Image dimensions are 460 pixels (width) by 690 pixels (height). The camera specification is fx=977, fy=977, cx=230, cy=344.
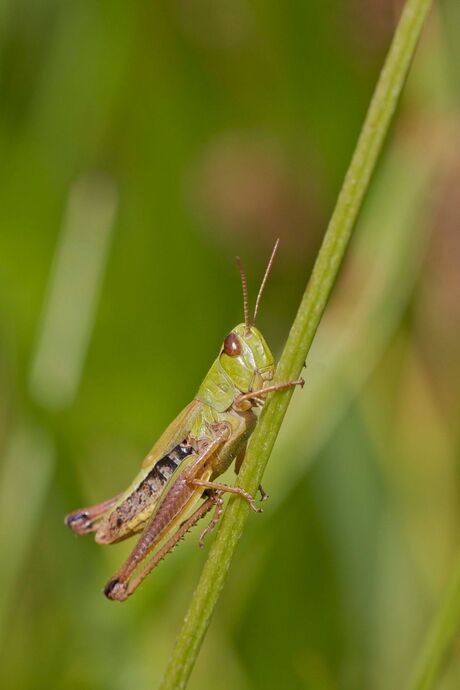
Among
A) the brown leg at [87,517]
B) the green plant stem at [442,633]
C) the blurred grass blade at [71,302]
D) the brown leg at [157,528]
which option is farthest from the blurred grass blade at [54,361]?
the green plant stem at [442,633]

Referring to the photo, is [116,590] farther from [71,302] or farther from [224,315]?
[224,315]

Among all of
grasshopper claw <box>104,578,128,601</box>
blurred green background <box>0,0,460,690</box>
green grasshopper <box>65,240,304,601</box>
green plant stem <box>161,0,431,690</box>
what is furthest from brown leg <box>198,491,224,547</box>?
green plant stem <box>161,0,431,690</box>

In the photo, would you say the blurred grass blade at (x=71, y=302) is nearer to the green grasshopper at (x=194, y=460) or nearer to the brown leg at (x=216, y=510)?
the green grasshopper at (x=194, y=460)

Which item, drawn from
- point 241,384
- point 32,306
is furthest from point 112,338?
point 241,384

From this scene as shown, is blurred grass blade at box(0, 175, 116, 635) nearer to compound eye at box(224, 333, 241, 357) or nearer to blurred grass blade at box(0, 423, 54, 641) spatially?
blurred grass blade at box(0, 423, 54, 641)

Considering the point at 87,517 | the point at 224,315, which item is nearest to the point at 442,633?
the point at 87,517

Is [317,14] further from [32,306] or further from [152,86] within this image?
[32,306]
